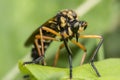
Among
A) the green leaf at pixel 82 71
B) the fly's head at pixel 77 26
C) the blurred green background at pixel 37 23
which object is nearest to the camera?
the green leaf at pixel 82 71

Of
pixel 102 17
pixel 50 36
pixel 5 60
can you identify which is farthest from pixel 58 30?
pixel 102 17

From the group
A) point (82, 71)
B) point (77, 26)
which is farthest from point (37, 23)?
point (82, 71)

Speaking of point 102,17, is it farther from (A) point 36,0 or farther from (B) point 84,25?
(B) point 84,25

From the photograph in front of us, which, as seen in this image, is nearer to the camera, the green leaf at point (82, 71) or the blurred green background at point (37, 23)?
the green leaf at point (82, 71)

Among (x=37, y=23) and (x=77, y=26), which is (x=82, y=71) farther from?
(x=37, y=23)

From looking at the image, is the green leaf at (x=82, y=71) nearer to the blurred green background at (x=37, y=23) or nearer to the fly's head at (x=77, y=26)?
the fly's head at (x=77, y=26)

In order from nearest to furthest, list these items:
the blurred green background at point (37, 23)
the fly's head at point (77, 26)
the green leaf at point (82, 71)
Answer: the green leaf at point (82, 71)
the fly's head at point (77, 26)
the blurred green background at point (37, 23)

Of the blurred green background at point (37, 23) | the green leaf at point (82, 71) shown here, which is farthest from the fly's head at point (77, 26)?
the green leaf at point (82, 71)
